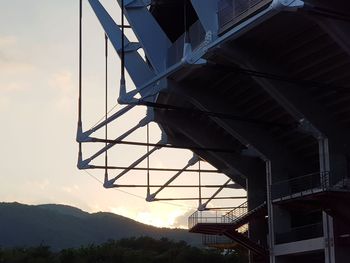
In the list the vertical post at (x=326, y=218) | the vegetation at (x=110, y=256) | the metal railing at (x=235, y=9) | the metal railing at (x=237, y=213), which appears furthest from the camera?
the vegetation at (x=110, y=256)

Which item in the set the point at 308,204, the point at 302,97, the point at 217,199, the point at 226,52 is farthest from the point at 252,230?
the point at 226,52

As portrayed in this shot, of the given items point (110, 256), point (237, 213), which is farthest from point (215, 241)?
point (110, 256)

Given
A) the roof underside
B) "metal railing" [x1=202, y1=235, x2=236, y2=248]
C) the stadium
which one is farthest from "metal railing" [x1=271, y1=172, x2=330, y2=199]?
"metal railing" [x1=202, y1=235, x2=236, y2=248]

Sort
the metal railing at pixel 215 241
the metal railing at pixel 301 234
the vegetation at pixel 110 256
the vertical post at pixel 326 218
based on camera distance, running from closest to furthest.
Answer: the vertical post at pixel 326 218 → the metal railing at pixel 301 234 → the metal railing at pixel 215 241 → the vegetation at pixel 110 256

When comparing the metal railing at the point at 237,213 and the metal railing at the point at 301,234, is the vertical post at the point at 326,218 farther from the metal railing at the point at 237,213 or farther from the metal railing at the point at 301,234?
the metal railing at the point at 237,213

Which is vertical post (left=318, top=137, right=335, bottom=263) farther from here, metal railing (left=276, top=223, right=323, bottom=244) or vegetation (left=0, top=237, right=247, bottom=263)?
vegetation (left=0, top=237, right=247, bottom=263)

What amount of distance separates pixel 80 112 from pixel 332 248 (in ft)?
45.0

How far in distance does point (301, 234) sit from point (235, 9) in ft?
44.6

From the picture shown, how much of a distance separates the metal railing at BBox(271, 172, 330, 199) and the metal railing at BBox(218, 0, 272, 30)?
8.59 metres

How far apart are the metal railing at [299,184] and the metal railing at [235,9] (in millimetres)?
8587

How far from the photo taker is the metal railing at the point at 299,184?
111 ft

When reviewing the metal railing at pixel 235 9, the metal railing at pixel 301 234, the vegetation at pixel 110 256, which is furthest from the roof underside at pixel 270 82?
the vegetation at pixel 110 256

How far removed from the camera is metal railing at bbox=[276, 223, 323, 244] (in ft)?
121

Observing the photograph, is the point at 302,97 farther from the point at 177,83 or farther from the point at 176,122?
the point at 176,122
